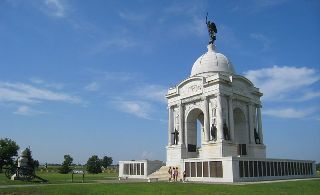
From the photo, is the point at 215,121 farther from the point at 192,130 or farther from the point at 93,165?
the point at 93,165

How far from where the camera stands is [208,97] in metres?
53.2

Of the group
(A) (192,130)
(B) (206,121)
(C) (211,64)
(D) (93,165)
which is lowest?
(D) (93,165)

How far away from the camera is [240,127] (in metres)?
57.6

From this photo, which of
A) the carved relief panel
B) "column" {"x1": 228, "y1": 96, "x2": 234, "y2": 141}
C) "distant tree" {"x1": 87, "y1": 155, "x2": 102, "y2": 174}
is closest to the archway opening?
"column" {"x1": 228, "y1": 96, "x2": 234, "y2": 141}

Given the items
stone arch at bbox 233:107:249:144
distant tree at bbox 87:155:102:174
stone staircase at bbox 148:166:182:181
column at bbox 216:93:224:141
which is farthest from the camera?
distant tree at bbox 87:155:102:174

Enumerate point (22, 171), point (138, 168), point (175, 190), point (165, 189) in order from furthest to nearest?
point (138, 168) < point (22, 171) < point (165, 189) < point (175, 190)

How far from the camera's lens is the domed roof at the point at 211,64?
57094mm

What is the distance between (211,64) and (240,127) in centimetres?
1216

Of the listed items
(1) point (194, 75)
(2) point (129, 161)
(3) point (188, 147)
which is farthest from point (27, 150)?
(1) point (194, 75)

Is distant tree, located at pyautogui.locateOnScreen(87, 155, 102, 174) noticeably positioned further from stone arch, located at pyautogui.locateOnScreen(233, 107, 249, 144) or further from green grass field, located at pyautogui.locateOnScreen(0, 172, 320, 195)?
green grass field, located at pyautogui.locateOnScreen(0, 172, 320, 195)

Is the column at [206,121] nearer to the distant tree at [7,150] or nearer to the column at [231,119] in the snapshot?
the column at [231,119]

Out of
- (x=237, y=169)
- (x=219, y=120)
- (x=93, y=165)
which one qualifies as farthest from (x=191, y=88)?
(x=93, y=165)

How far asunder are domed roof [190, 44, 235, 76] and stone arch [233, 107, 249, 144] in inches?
286

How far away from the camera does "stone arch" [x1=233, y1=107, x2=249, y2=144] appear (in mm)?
56156
